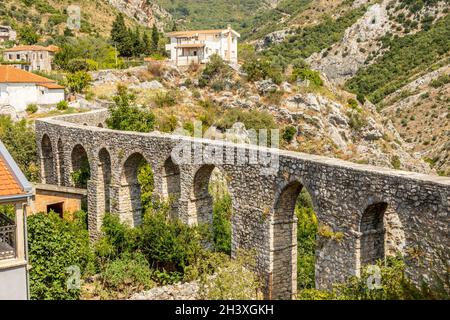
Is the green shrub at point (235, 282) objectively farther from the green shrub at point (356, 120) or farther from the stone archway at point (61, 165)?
the green shrub at point (356, 120)

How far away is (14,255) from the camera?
10.6 metres

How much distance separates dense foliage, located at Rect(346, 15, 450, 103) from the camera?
7019cm

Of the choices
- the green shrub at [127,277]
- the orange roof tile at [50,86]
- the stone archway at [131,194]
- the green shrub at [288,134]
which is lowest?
the green shrub at [127,277]

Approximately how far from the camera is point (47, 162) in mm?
27875

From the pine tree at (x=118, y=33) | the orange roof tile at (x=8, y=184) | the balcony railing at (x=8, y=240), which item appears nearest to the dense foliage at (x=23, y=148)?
the balcony railing at (x=8, y=240)

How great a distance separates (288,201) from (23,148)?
17931 mm

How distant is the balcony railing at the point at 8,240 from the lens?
415 inches

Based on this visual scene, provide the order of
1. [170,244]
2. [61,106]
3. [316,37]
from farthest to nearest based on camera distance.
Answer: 1. [316,37]
2. [61,106]
3. [170,244]

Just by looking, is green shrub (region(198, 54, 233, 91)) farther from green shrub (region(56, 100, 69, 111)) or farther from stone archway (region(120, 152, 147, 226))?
stone archway (region(120, 152, 147, 226))

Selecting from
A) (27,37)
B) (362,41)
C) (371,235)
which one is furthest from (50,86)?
(362,41)

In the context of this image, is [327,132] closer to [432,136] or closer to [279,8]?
[432,136]

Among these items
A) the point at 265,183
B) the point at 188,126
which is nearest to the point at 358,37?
the point at 188,126

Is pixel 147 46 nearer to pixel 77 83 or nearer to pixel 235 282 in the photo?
pixel 77 83

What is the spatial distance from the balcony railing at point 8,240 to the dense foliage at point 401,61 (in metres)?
61.6
